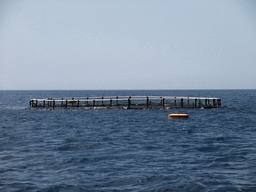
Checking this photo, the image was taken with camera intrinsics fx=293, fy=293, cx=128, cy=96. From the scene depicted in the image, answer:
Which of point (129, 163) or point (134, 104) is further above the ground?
point (134, 104)

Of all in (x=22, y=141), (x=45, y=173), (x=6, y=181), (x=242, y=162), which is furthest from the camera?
(x=22, y=141)

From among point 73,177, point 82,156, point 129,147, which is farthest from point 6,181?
point 129,147

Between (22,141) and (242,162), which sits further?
(22,141)

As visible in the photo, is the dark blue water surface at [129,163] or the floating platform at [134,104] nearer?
the dark blue water surface at [129,163]

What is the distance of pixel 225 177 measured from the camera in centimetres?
1359

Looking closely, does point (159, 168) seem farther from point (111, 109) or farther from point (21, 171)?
point (111, 109)

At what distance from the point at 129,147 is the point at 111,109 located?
37790mm

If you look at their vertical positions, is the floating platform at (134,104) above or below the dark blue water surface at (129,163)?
above

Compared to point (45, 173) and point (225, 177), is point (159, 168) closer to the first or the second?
point (225, 177)

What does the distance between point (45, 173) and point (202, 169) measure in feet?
25.8

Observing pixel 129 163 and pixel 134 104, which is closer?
pixel 129 163

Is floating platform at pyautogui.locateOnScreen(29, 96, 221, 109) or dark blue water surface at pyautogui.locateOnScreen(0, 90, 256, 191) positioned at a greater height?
floating platform at pyautogui.locateOnScreen(29, 96, 221, 109)

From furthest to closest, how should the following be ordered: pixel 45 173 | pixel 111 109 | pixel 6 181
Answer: pixel 111 109 < pixel 45 173 < pixel 6 181

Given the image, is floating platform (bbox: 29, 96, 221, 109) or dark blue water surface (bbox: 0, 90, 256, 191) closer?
dark blue water surface (bbox: 0, 90, 256, 191)
